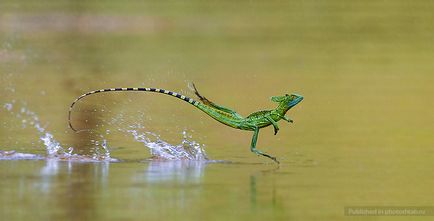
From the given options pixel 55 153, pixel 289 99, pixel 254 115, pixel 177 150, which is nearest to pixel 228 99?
pixel 177 150

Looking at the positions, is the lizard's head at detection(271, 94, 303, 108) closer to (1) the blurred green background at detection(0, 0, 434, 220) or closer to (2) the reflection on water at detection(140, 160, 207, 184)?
(1) the blurred green background at detection(0, 0, 434, 220)

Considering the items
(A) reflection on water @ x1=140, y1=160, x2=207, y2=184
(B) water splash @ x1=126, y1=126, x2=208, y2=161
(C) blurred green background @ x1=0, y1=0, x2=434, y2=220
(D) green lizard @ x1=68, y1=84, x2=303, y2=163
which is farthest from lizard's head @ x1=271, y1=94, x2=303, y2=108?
(B) water splash @ x1=126, y1=126, x2=208, y2=161

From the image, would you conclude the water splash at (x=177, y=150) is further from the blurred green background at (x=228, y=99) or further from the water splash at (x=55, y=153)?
the water splash at (x=55, y=153)

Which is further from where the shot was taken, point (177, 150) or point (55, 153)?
point (177, 150)

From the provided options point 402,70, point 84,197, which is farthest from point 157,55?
point 84,197

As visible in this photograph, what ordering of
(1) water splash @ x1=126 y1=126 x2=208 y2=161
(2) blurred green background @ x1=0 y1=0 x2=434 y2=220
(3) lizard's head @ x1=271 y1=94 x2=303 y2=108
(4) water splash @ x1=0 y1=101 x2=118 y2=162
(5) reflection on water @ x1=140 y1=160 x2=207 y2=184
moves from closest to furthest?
(2) blurred green background @ x1=0 y1=0 x2=434 y2=220 → (5) reflection on water @ x1=140 y1=160 x2=207 y2=184 → (3) lizard's head @ x1=271 y1=94 x2=303 y2=108 → (4) water splash @ x1=0 y1=101 x2=118 y2=162 → (1) water splash @ x1=126 y1=126 x2=208 y2=161

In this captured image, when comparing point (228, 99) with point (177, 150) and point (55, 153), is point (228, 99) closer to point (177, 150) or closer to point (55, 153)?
point (177, 150)

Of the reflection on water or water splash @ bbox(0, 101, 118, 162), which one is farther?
water splash @ bbox(0, 101, 118, 162)

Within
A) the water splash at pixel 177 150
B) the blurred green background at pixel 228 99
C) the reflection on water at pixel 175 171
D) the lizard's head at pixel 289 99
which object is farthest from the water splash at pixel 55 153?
the lizard's head at pixel 289 99

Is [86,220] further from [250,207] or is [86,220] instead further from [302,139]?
[302,139]
